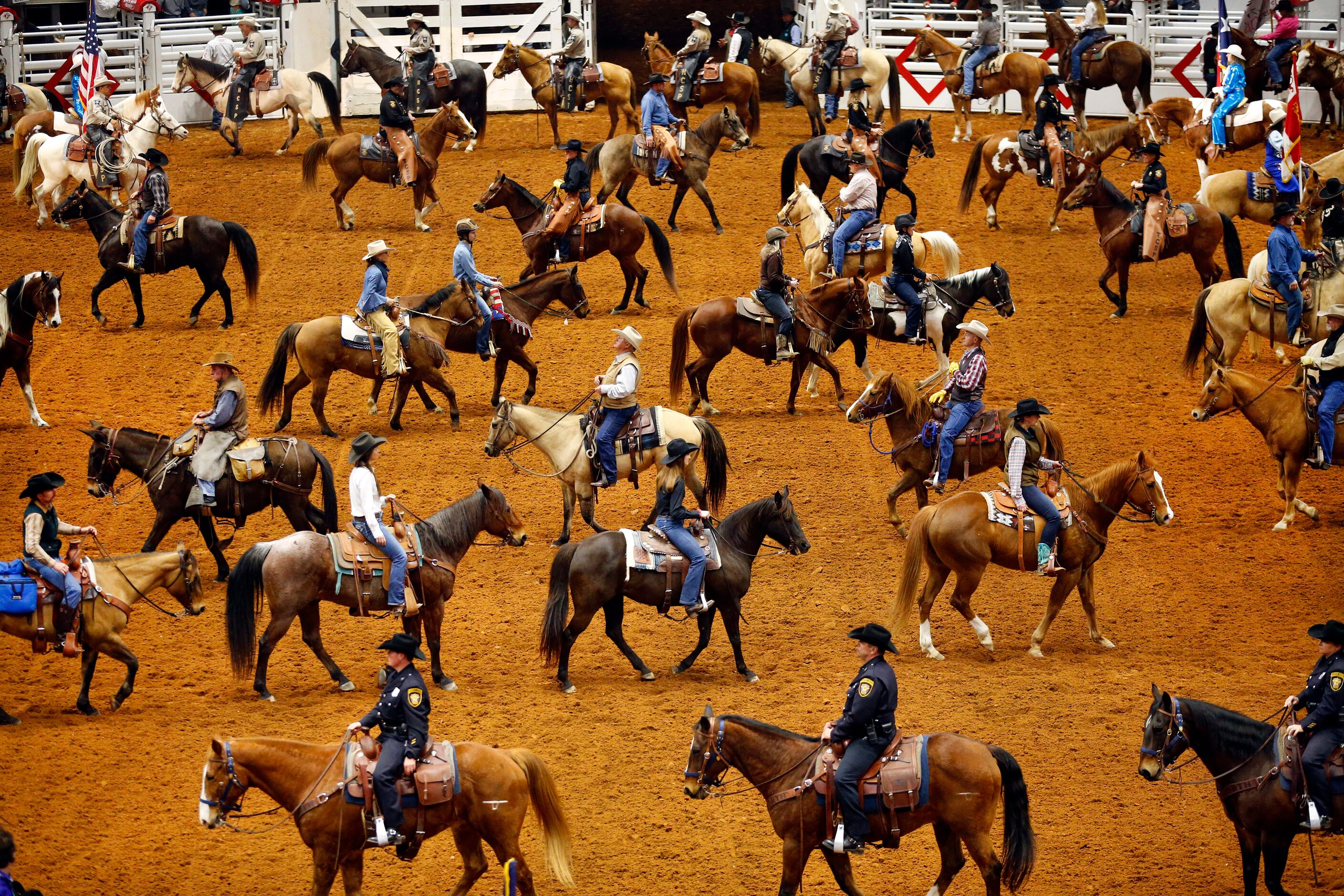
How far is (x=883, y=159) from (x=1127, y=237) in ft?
16.6

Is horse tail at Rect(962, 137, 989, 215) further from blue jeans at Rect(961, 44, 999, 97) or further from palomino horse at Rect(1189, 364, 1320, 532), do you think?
palomino horse at Rect(1189, 364, 1320, 532)

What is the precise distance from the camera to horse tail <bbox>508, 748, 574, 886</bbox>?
407 inches

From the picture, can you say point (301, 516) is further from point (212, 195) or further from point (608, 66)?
point (608, 66)

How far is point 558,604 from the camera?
44.5 ft

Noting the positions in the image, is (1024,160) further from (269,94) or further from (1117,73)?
(269,94)

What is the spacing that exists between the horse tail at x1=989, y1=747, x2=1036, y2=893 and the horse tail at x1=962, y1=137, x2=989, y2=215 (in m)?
17.6

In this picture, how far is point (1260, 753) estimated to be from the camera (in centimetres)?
1037

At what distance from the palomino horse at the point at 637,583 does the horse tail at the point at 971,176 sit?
44.8 ft

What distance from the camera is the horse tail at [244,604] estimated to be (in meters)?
13.0

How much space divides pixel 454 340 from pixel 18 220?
12.8 meters

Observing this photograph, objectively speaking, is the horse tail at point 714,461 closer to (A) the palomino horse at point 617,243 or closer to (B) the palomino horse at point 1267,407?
(B) the palomino horse at point 1267,407

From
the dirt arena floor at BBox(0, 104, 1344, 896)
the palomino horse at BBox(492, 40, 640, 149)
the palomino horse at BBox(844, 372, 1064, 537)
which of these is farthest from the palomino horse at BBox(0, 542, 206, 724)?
the palomino horse at BBox(492, 40, 640, 149)

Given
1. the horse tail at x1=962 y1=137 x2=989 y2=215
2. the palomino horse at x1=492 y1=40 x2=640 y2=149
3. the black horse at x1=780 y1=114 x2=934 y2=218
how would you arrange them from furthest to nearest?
the palomino horse at x1=492 y1=40 x2=640 y2=149 → the horse tail at x1=962 y1=137 x2=989 y2=215 → the black horse at x1=780 y1=114 x2=934 y2=218

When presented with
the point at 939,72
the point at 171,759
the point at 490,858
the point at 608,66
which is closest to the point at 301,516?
the point at 171,759
